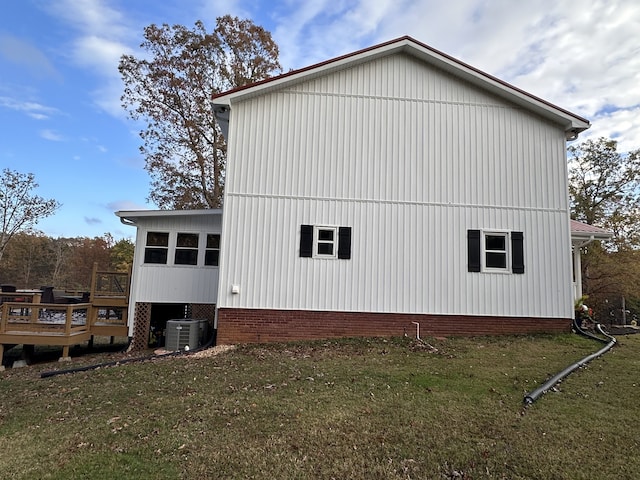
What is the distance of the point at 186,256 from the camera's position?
11.3 meters

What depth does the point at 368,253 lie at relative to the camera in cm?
997

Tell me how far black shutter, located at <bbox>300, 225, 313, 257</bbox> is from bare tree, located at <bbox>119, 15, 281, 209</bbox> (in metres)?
Answer: 10.0

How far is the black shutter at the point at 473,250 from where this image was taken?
32.9 feet

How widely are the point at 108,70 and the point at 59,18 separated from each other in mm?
4172

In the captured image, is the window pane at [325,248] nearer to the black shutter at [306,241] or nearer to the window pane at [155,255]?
the black shutter at [306,241]

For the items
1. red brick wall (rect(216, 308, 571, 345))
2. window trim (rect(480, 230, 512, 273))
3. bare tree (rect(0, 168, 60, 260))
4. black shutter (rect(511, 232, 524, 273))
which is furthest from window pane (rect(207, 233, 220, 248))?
bare tree (rect(0, 168, 60, 260))

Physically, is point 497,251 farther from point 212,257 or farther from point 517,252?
point 212,257

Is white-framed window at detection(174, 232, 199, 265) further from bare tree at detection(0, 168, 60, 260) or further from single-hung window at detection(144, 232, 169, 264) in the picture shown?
bare tree at detection(0, 168, 60, 260)

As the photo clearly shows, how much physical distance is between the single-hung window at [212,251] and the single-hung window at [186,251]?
302 millimetres

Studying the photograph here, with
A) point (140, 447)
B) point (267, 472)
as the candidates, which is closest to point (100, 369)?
point (140, 447)

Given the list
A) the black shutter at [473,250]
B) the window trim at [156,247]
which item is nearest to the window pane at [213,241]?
the window trim at [156,247]

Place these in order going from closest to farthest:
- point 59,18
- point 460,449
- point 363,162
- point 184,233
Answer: point 460,449
point 363,162
point 184,233
point 59,18

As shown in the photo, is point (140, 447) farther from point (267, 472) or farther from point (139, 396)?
point (139, 396)

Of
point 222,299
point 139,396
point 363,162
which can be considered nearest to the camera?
point 139,396
